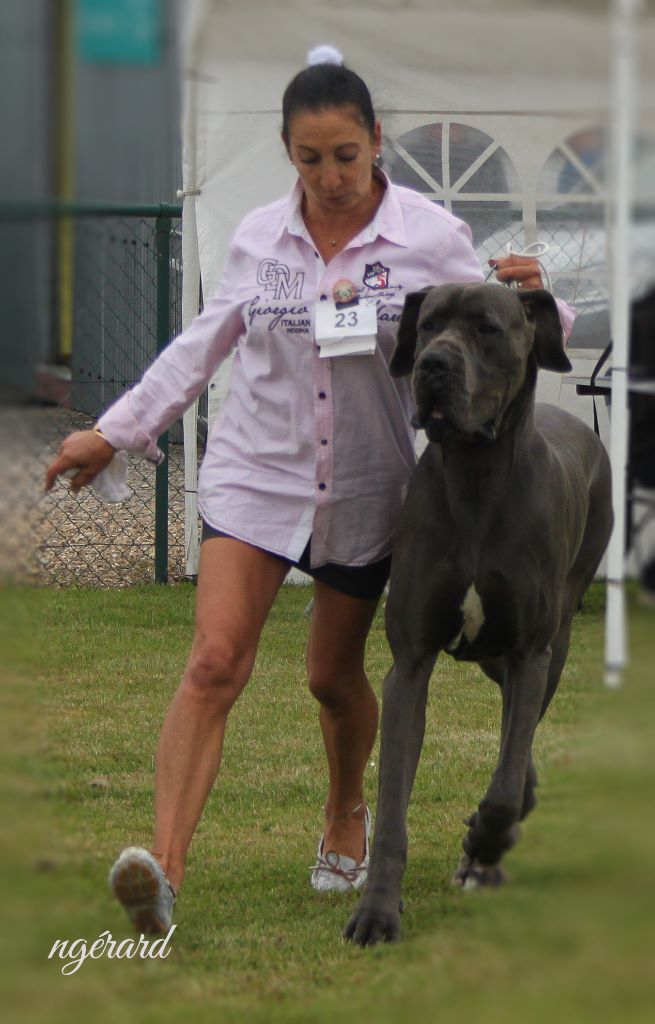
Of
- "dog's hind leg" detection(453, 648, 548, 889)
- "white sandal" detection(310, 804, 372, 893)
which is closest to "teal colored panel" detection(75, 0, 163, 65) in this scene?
"dog's hind leg" detection(453, 648, 548, 889)

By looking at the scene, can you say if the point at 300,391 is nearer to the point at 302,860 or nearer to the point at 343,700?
the point at 343,700

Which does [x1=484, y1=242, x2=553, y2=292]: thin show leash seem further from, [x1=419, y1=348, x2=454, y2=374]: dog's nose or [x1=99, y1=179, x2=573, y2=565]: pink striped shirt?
[x1=419, y1=348, x2=454, y2=374]: dog's nose

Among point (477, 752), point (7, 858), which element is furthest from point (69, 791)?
point (7, 858)

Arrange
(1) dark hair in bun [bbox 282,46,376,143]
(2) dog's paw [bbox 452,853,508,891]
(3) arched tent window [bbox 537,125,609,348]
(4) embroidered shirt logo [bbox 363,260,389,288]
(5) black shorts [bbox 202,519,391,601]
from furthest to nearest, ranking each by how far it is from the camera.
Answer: (5) black shorts [bbox 202,519,391,601], (4) embroidered shirt logo [bbox 363,260,389,288], (1) dark hair in bun [bbox 282,46,376,143], (2) dog's paw [bbox 452,853,508,891], (3) arched tent window [bbox 537,125,609,348]

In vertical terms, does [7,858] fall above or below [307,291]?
below

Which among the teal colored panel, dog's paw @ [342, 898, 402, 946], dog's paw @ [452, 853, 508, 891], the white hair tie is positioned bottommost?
dog's paw @ [342, 898, 402, 946]

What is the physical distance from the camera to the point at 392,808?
11.9ft

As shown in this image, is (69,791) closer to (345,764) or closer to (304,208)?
(345,764)

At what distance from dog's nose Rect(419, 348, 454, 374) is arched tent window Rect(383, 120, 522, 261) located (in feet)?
13.0

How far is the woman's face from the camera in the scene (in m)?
3.35

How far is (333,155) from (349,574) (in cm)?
102

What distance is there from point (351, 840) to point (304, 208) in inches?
69.3

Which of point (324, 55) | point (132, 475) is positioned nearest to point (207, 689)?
point (324, 55)

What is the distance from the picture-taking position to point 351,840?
432cm
